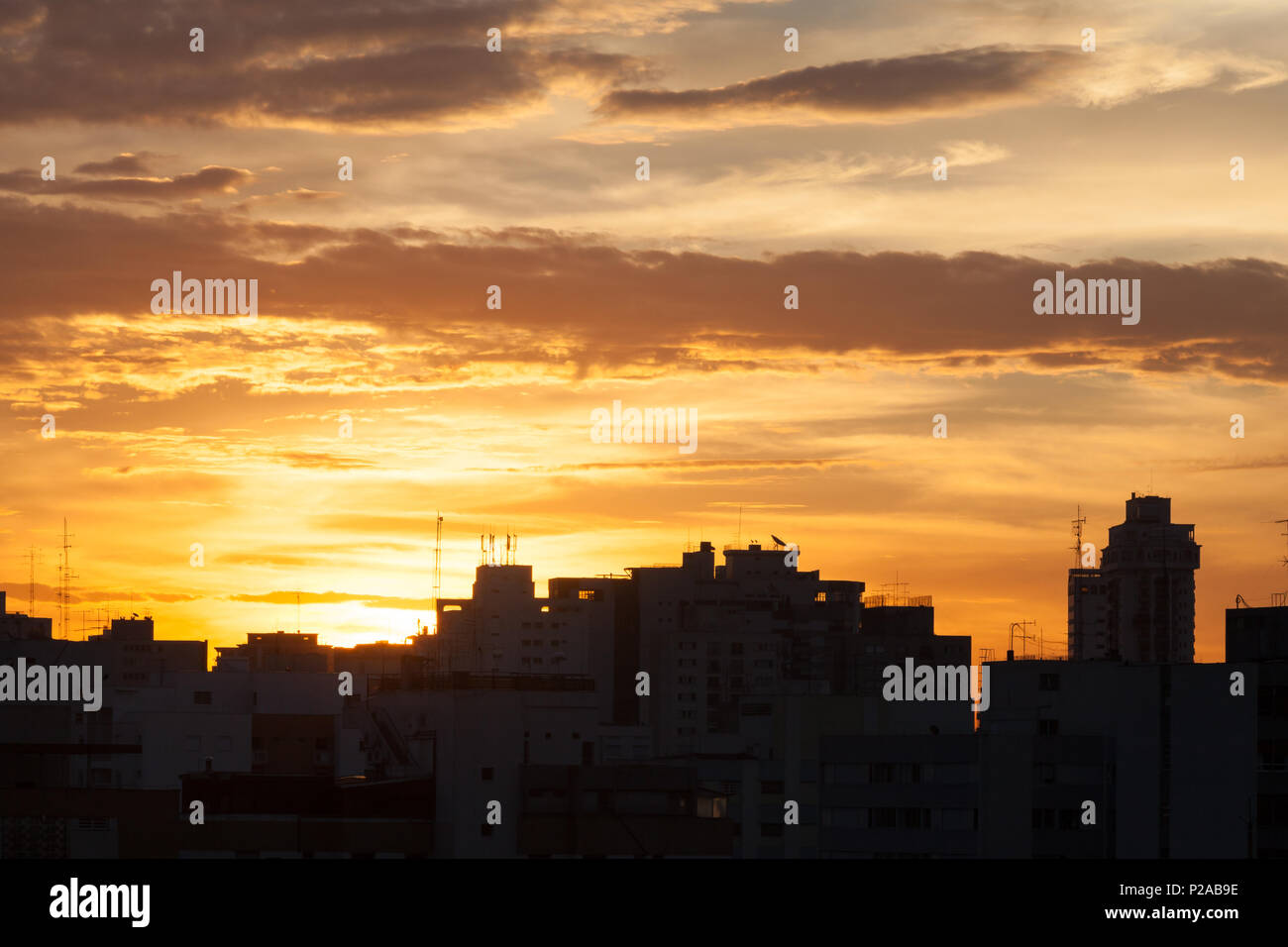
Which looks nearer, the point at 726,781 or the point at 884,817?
the point at 884,817

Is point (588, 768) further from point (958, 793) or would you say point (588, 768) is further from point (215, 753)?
point (215, 753)

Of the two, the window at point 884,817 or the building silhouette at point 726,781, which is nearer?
the building silhouette at point 726,781

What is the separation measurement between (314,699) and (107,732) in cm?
1448

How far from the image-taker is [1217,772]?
83.1 m

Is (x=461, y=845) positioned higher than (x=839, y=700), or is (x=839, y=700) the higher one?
(x=839, y=700)

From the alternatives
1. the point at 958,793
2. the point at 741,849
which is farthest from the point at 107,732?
the point at 958,793

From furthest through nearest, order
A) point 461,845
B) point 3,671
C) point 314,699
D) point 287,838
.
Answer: point 3,671
point 314,699
point 461,845
point 287,838

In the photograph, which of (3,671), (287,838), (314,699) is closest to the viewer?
(287,838)

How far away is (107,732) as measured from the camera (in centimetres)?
11306

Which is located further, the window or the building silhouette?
the window

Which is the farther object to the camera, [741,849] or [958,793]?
[741,849]

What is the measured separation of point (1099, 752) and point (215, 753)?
164 feet
